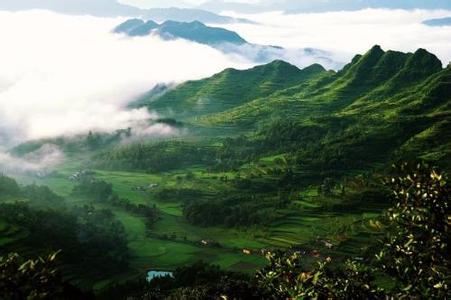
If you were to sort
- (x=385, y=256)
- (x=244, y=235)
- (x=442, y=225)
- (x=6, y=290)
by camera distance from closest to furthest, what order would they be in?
(x=6, y=290), (x=442, y=225), (x=385, y=256), (x=244, y=235)

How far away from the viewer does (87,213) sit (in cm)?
18988

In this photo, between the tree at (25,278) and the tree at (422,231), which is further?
the tree at (422,231)

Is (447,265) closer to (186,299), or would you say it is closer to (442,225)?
(442,225)

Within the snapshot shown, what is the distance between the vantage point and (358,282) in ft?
108

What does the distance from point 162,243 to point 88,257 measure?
98.5ft

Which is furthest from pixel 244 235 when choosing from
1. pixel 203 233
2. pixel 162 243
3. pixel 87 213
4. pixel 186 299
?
pixel 186 299

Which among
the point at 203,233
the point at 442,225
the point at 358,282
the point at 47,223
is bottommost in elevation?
the point at 203,233

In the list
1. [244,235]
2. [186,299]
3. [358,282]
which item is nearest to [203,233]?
[244,235]

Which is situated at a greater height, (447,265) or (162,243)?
(447,265)

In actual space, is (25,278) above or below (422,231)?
below

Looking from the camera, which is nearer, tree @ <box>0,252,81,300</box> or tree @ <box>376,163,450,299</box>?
tree @ <box>0,252,81,300</box>

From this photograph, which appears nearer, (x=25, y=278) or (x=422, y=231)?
(x=25, y=278)

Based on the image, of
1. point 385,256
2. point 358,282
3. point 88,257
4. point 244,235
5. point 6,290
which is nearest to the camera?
point 6,290

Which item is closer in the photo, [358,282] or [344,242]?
[358,282]
